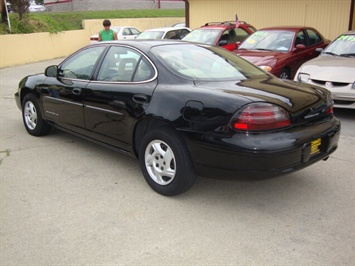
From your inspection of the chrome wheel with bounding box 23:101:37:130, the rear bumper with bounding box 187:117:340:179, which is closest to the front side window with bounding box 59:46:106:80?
the chrome wheel with bounding box 23:101:37:130

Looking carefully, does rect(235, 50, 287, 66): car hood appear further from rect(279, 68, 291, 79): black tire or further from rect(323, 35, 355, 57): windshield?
rect(323, 35, 355, 57): windshield

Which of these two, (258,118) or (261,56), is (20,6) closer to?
(261,56)

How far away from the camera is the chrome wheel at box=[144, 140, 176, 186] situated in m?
3.64

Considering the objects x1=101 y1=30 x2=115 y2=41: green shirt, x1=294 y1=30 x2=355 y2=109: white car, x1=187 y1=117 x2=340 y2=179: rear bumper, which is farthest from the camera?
x1=101 y1=30 x2=115 y2=41: green shirt

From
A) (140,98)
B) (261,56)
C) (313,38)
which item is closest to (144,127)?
(140,98)

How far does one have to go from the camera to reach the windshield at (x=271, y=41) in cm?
890

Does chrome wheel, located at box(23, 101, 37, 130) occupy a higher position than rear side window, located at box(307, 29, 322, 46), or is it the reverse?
rear side window, located at box(307, 29, 322, 46)

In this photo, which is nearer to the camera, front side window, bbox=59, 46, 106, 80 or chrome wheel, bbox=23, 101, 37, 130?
front side window, bbox=59, 46, 106, 80

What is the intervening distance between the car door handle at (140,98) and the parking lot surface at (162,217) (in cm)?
91

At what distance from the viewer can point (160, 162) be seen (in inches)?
147

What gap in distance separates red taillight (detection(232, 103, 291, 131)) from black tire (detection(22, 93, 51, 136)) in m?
3.49

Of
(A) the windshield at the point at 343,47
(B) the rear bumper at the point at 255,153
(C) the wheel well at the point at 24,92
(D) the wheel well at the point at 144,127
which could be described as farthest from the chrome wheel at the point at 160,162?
(A) the windshield at the point at 343,47

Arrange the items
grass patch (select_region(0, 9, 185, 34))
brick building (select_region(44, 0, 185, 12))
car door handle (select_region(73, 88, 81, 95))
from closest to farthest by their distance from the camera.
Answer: car door handle (select_region(73, 88, 81, 95)) → grass patch (select_region(0, 9, 185, 34)) → brick building (select_region(44, 0, 185, 12))

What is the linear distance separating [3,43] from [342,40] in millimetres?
12449
